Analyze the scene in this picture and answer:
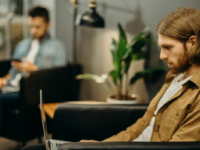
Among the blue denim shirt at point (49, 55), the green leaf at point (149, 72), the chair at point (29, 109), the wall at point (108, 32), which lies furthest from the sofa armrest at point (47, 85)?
the green leaf at point (149, 72)

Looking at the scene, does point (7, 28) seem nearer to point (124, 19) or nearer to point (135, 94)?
point (124, 19)

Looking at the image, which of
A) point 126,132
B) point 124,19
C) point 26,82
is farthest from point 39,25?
point 126,132

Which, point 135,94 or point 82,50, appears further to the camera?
point 82,50

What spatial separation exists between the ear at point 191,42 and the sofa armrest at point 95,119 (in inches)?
22.7

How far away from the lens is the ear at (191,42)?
110cm

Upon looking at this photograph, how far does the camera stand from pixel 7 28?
4.32 meters

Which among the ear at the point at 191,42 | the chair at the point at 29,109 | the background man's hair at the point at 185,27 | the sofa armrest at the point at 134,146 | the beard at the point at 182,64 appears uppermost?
the background man's hair at the point at 185,27

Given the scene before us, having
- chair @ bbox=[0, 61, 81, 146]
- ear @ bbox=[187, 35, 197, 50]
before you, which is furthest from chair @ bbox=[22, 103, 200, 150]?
chair @ bbox=[0, 61, 81, 146]

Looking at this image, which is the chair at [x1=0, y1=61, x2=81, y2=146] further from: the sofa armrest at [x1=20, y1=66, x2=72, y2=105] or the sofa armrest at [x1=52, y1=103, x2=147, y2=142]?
the sofa armrest at [x1=52, y1=103, x2=147, y2=142]

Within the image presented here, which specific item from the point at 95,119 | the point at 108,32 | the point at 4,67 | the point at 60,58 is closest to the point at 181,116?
the point at 95,119

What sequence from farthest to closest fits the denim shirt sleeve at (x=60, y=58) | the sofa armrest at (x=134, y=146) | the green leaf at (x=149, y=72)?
1. the denim shirt sleeve at (x=60, y=58)
2. the green leaf at (x=149, y=72)
3. the sofa armrest at (x=134, y=146)

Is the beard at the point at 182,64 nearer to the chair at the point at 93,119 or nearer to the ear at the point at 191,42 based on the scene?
the ear at the point at 191,42

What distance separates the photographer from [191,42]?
111 cm

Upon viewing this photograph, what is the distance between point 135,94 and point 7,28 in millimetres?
2930
